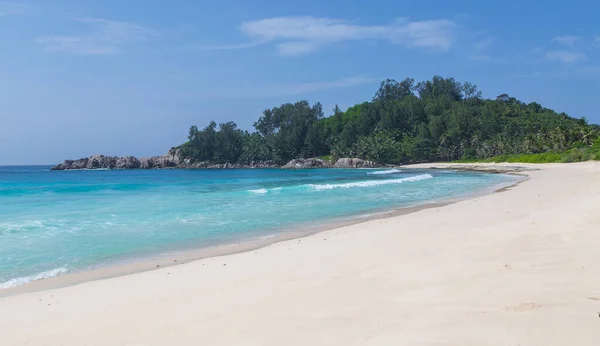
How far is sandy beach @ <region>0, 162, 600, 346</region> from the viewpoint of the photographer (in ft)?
13.9

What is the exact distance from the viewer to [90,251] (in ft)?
35.8

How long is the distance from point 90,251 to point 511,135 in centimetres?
11097

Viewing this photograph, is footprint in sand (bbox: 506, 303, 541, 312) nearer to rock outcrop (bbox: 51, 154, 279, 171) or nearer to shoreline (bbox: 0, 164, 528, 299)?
shoreline (bbox: 0, 164, 528, 299)

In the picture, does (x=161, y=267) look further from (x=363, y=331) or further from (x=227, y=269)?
(x=363, y=331)

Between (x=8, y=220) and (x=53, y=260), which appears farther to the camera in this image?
(x=8, y=220)

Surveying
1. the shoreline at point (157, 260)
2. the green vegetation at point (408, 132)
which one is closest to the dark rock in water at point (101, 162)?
the green vegetation at point (408, 132)

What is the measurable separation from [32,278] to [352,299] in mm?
6418

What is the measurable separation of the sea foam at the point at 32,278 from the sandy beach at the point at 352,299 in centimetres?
115

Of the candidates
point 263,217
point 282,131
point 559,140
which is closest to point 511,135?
point 559,140

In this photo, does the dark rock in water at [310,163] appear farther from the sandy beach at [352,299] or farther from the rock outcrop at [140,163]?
the sandy beach at [352,299]

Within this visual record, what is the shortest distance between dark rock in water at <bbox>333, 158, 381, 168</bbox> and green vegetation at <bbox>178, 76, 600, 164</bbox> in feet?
8.07

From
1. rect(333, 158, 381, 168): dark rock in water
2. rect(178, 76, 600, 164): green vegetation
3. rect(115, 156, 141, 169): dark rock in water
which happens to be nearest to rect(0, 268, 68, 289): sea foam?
rect(178, 76, 600, 164): green vegetation

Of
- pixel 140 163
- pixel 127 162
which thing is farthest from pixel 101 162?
pixel 140 163

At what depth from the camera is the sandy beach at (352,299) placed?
167 inches
